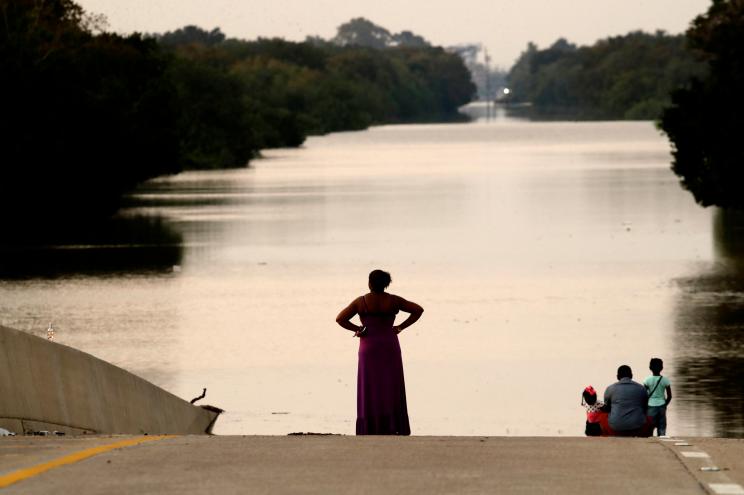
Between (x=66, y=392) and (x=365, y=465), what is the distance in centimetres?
556

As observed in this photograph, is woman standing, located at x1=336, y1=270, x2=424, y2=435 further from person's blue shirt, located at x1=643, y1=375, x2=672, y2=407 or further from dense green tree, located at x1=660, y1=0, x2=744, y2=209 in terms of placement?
dense green tree, located at x1=660, y1=0, x2=744, y2=209

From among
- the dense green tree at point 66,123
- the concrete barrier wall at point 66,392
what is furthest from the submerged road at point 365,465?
the dense green tree at point 66,123

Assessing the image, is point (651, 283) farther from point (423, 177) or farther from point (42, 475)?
point (423, 177)

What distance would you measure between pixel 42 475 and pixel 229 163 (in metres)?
122

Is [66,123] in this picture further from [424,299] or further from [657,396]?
[657,396]

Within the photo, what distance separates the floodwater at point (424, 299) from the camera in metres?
27.3

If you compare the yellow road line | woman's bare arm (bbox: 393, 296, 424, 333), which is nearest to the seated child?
woman's bare arm (bbox: 393, 296, 424, 333)

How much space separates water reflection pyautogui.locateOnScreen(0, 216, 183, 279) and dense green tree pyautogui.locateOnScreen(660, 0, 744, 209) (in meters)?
18.4

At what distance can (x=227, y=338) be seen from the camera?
35344 millimetres

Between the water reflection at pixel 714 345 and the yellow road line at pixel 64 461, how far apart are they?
10.9m

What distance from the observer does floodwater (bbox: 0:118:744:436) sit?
1076 inches

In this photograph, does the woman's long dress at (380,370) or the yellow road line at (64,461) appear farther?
the woman's long dress at (380,370)

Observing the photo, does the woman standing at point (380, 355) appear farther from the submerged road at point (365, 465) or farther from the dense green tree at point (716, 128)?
the dense green tree at point (716, 128)

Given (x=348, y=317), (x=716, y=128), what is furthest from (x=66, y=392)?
(x=716, y=128)
